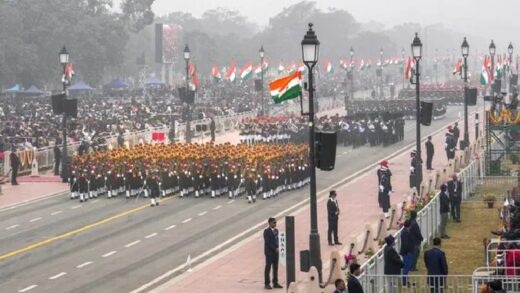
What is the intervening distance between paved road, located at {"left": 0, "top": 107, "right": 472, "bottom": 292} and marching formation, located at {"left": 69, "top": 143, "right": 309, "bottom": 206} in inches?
24.7

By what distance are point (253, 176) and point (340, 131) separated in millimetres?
23192

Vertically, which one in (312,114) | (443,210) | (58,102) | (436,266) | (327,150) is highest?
(58,102)

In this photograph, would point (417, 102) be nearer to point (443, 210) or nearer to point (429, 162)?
point (443, 210)

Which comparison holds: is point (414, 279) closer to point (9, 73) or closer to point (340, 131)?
point (340, 131)

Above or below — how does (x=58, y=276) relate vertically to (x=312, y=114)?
below

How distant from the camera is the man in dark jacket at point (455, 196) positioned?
1336 inches

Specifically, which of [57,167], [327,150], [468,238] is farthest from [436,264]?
[57,167]

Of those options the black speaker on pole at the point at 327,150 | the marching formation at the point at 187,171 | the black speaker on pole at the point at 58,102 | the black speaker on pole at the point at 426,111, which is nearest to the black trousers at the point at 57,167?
the black speaker on pole at the point at 58,102

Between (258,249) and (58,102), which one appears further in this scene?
(58,102)

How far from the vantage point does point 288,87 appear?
29.9m

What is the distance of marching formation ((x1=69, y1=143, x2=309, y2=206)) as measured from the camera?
140ft

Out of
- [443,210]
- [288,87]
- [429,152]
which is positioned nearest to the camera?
[288,87]

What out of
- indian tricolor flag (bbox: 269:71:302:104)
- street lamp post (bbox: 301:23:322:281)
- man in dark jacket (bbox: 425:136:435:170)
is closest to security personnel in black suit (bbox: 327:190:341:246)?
indian tricolor flag (bbox: 269:71:302:104)

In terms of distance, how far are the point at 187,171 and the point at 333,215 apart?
42.7 feet
